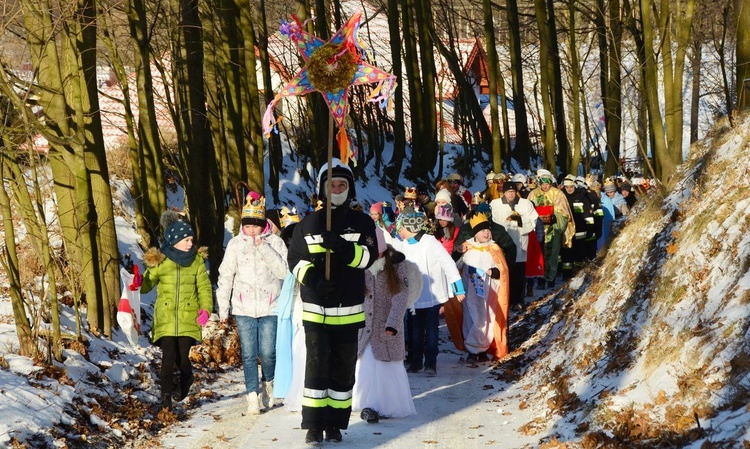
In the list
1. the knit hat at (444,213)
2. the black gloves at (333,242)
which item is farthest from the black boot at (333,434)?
the knit hat at (444,213)

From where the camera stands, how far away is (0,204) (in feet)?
31.1

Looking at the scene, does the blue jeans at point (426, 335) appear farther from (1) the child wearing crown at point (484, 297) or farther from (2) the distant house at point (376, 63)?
(2) the distant house at point (376, 63)

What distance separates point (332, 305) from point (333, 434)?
102cm

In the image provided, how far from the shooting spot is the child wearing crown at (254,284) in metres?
10.2

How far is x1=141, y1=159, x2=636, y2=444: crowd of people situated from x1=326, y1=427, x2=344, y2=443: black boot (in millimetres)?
11

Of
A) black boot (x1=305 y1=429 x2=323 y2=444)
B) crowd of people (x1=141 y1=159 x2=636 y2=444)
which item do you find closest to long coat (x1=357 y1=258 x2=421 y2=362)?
crowd of people (x1=141 y1=159 x2=636 y2=444)

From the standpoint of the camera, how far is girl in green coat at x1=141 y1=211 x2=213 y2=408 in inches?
392

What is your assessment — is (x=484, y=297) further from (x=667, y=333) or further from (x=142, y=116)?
(x=142, y=116)

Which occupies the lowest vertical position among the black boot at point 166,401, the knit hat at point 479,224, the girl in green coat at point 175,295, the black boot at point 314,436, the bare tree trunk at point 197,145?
the black boot at point 314,436

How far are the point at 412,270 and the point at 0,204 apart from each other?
3960 mm

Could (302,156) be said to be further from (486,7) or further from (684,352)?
(684,352)

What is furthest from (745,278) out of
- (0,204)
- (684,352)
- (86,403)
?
(0,204)

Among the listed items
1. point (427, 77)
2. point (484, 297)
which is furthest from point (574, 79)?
point (484, 297)

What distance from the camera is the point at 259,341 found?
1040 centimetres
